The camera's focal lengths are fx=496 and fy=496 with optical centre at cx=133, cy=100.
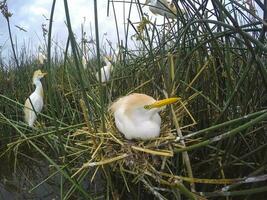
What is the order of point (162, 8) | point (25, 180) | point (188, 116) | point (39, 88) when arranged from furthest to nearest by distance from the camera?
point (39, 88) < point (25, 180) < point (162, 8) < point (188, 116)

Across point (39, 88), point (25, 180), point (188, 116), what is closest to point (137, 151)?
point (188, 116)

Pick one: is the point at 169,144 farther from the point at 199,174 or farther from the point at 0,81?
the point at 0,81

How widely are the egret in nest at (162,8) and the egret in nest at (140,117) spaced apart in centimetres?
88

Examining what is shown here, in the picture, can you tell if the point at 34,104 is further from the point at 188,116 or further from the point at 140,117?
the point at 140,117

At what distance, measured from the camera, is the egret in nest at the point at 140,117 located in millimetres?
1365

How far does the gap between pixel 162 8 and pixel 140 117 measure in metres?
0.96

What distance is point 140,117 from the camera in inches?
55.1

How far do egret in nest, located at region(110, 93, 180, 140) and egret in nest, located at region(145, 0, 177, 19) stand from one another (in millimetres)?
883

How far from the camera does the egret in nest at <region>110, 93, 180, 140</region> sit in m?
1.37

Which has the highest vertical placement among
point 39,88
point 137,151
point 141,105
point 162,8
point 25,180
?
point 162,8

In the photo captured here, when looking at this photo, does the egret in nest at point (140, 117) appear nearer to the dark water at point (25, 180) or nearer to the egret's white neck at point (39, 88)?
the dark water at point (25, 180)

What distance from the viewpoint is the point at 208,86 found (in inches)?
80.5

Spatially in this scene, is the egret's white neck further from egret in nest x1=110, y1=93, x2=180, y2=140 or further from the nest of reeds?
egret in nest x1=110, y1=93, x2=180, y2=140

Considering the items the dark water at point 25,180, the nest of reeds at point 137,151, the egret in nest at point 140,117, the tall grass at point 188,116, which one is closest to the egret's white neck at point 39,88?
the dark water at point 25,180
